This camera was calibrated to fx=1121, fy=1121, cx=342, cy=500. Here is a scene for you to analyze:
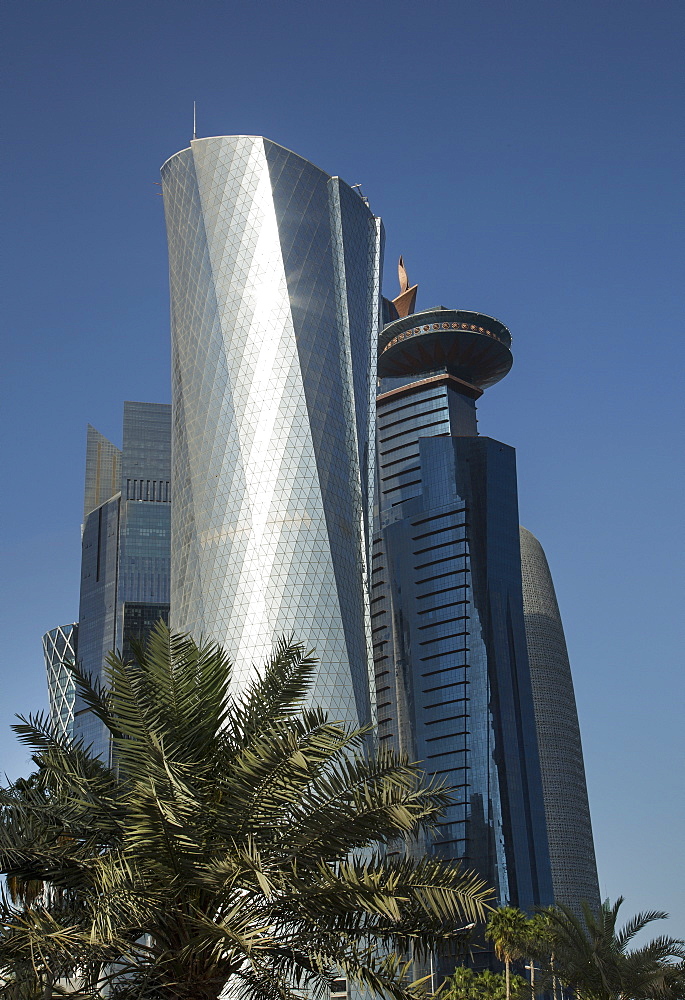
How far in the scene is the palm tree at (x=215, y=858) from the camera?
43.1ft

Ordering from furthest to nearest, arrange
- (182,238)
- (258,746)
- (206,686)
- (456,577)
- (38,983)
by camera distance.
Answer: (456,577) → (182,238) → (206,686) → (258,746) → (38,983)

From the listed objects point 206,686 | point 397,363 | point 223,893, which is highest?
point 397,363

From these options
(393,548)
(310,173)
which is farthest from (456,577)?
(310,173)

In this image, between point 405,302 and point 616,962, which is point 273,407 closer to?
point 616,962

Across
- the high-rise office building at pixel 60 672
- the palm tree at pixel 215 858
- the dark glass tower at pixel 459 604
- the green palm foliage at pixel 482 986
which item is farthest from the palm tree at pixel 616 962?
the high-rise office building at pixel 60 672

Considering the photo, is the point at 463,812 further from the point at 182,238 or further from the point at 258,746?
the point at 258,746

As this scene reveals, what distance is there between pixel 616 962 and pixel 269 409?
48.4m

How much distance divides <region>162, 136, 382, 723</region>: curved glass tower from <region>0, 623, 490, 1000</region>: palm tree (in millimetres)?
58103

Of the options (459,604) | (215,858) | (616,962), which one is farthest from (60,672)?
(215,858)

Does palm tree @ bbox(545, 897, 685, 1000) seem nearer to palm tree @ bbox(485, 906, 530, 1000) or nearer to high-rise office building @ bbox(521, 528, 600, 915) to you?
palm tree @ bbox(485, 906, 530, 1000)

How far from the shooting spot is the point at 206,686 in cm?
1516

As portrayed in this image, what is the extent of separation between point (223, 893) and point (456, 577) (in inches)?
4909

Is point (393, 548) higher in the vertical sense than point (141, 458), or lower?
lower

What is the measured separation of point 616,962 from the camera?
3603 centimetres
